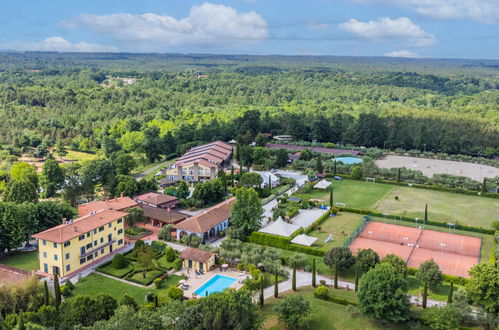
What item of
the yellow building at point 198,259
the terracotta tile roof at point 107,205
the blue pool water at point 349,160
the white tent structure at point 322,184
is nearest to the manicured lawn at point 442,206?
the white tent structure at point 322,184

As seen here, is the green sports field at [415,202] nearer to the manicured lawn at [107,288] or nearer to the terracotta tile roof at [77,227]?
the terracotta tile roof at [77,227]

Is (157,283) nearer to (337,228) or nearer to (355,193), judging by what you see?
(337,228)

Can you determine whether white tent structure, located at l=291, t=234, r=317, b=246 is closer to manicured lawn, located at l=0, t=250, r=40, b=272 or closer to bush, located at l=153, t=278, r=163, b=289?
bush, located at l=153, t=278, r=163, b=289

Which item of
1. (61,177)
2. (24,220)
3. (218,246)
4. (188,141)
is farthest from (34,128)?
(218,246)

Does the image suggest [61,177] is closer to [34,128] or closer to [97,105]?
[34,128]

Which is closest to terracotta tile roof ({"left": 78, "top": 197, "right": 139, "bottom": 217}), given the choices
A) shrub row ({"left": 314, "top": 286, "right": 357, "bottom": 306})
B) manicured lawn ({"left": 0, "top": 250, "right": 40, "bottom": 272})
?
manicured lawn ({"left": 0, "top": 250, "right": 40, "bottom": 272})
